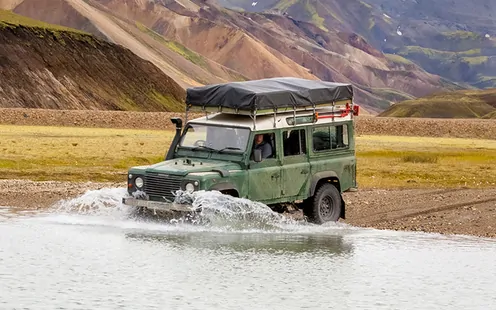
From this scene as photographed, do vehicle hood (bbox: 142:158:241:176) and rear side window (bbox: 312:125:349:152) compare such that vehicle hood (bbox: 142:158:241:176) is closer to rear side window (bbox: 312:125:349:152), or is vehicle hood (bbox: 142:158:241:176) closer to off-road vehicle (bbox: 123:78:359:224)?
off-road vehicle (bbox: 123:78:359:224)

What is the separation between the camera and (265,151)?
866 inches

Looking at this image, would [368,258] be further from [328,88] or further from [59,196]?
[59,196]

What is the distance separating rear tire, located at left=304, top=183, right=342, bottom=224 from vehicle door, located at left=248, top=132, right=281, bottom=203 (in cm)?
116

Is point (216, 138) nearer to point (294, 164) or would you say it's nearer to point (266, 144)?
point (266, 144)

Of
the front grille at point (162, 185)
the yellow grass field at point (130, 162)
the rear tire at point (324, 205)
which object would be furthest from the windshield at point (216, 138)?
the yellow grass field at point (130, 162)

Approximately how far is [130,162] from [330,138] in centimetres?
2022

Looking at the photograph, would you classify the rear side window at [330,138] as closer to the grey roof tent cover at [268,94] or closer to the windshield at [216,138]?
the grey roof tent cover at [268,94]

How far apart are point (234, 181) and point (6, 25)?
12634cm

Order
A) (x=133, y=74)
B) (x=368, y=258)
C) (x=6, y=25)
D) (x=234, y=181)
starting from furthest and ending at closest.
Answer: (x=133, y=74)
(x=6, y=25)
(x=234, y=181)
(x=368, y=258)

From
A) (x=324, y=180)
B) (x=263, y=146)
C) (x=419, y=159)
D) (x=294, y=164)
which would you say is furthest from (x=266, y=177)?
(x=419, y=159)

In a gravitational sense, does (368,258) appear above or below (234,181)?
below

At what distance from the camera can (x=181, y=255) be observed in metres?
19.0

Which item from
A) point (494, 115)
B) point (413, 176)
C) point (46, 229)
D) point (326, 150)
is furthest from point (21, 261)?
point (494, 115)

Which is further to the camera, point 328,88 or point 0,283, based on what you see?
point 328,88
